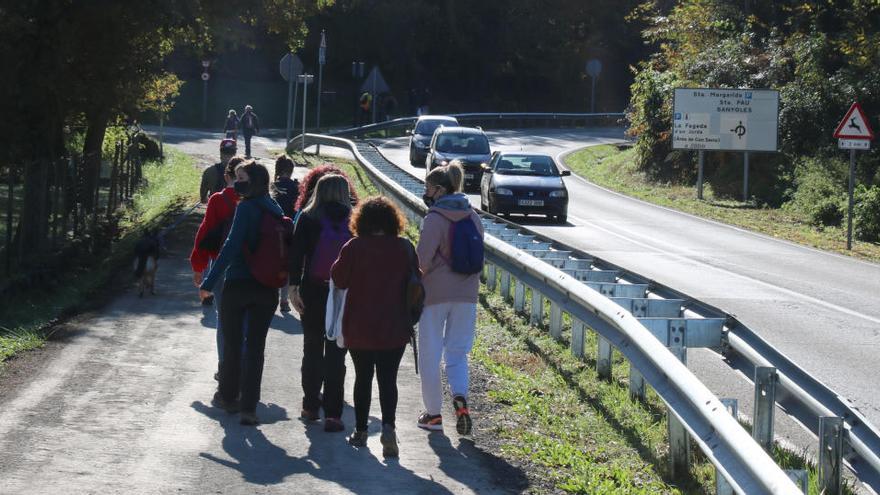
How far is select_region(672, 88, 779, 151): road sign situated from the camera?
34.9 meters

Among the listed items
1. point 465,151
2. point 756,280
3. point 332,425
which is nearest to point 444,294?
point 332,425

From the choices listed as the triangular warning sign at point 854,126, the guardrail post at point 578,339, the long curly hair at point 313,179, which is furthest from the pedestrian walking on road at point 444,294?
the triangular warning sign at point 854,126

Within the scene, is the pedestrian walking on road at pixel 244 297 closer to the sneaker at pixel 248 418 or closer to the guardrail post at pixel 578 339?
the sneaker at pixel 248 418

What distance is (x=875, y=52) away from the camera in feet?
105

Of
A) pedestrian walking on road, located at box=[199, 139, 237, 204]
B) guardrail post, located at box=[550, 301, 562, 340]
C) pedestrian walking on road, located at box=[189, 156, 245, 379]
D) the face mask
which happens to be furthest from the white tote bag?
pedestrian walking on road, located at box=[199, 139, 237, 204]

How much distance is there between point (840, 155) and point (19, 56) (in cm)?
2185

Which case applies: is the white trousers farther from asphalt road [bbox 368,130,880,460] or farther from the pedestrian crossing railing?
asphalt road [bbox 368,130,880,460]

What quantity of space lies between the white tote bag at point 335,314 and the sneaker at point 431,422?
0.86 metres

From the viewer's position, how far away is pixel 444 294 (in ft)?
28.1

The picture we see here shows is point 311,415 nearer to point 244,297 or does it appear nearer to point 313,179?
point 244,297

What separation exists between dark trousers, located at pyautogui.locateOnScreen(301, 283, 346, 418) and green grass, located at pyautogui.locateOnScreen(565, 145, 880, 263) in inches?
658

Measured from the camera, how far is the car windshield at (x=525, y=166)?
28344 mm

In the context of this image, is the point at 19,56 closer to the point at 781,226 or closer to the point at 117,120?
the point at 117,120

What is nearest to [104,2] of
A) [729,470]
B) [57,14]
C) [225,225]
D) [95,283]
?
[57,14]
